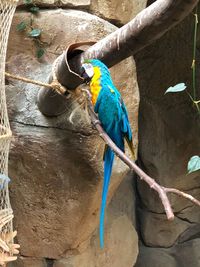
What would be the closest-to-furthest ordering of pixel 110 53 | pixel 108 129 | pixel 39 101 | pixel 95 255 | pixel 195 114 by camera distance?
pixel 110 53 < pixel 108 129 < pixel 39 101 < pixel 95 255 < pixel 195 114

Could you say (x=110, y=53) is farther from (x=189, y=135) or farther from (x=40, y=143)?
(x=189, y=135)

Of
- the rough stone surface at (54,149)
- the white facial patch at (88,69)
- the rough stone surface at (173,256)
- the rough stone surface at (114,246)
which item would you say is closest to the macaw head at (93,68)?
the white facial patch at (88,69)

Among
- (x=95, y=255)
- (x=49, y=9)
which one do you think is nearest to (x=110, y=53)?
(x=49, y=9)

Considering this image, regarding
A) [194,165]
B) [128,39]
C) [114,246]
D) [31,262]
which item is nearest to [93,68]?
[128,39]

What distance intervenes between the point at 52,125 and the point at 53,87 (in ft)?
0.65

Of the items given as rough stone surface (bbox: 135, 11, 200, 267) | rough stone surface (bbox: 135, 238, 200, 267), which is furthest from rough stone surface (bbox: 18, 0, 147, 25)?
rough stone surface (bbox: 135, 238, 200, 267)

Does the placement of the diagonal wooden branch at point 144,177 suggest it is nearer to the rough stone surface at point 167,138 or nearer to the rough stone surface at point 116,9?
the rough stone surface at point 116,9

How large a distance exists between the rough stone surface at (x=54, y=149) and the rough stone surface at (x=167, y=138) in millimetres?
561

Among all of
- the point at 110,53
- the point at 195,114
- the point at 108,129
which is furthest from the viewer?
the point at 195,114

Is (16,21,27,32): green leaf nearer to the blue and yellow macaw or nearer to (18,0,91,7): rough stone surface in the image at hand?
(18,0,91,7): rough stone surface

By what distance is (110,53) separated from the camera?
3.45ft

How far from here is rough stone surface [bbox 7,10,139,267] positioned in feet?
4.42

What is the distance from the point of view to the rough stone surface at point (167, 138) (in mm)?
1970

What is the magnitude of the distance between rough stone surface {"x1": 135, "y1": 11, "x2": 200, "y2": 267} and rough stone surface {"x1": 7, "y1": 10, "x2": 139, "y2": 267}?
561mm
